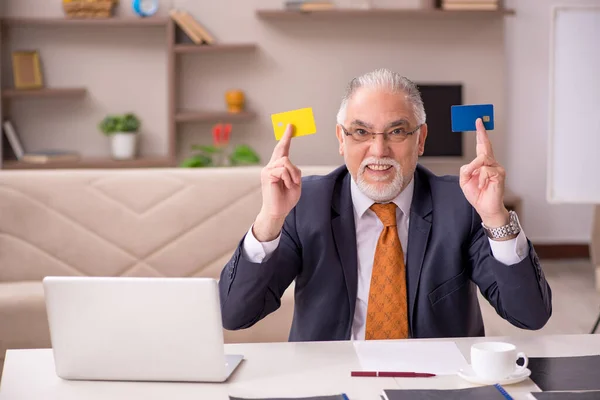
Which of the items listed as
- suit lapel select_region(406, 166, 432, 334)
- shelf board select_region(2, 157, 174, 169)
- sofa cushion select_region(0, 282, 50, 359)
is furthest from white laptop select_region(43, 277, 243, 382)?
shelf board select_region(2, 157, 174, 169)

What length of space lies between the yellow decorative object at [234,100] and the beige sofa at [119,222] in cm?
223

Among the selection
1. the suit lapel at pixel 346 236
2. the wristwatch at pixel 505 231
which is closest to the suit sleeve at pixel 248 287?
the suit lapel at pixel 346 236

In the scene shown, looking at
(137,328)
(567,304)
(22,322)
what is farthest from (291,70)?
(137,328)

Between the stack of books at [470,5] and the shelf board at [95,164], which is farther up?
the stack of books at [470,5]

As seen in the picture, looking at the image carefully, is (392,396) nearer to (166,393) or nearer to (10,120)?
(166,393)

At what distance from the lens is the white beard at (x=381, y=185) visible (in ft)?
6.28

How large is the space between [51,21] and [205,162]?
147 cm

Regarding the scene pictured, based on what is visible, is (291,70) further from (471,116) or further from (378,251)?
(471,116)

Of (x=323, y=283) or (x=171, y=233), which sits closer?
(x=323, y=283)

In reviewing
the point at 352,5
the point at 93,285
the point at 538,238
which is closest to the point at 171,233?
the point at 93,285

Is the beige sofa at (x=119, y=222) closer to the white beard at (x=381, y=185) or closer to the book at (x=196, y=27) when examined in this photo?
the white beard at (x=381, y=185)

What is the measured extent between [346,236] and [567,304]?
2954 millimetres

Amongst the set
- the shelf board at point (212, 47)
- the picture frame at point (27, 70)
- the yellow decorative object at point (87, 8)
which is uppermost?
the yellow decorative object at point (87, 8)

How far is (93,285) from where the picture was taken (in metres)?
1.41
